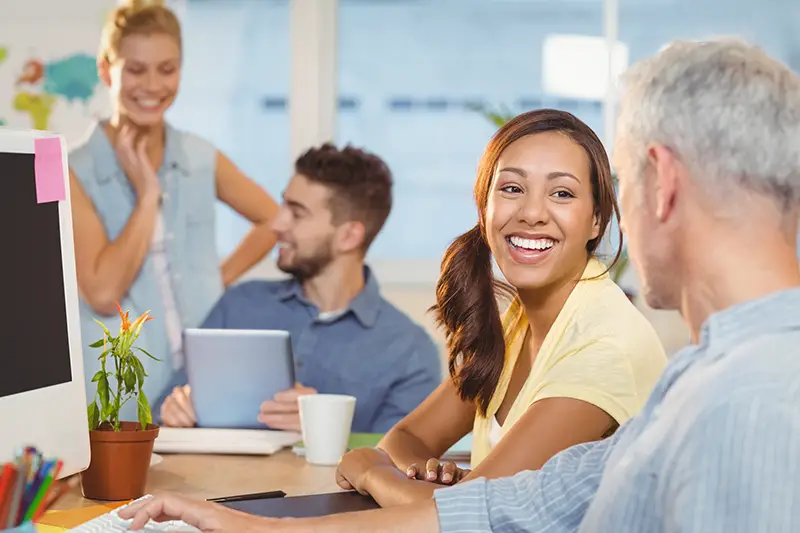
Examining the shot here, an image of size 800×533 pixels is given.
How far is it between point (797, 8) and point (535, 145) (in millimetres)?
3016

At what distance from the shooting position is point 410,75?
438 cm

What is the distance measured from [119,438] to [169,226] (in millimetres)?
2460

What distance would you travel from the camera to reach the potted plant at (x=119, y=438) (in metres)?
1.58

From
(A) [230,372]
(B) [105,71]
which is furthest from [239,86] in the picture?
(A) [230,372]

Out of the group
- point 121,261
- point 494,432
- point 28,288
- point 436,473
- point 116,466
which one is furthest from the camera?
point 121,261

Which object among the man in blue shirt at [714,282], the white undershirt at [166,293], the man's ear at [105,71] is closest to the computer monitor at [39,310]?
the man in blue shirt at [714,282]

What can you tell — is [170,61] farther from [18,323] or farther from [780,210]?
[780,210]

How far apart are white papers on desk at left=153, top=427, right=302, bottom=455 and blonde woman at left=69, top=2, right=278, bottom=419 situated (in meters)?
1.67

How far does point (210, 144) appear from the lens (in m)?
4.13

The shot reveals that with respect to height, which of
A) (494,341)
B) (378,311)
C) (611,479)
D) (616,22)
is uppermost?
(616,22)

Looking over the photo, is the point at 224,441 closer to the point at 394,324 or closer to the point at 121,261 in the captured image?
the point at 394,324

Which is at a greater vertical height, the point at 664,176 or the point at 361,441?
the point at 664,176

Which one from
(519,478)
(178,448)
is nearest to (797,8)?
(178,448)

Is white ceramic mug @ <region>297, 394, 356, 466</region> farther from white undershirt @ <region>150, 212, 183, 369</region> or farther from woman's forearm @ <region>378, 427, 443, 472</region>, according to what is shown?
white undershirt @ <region>150, 212, 183, 369</region>
